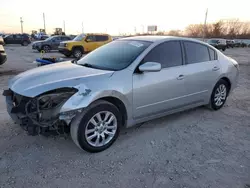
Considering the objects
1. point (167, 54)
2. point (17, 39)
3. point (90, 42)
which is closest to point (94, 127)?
point (167, 54)

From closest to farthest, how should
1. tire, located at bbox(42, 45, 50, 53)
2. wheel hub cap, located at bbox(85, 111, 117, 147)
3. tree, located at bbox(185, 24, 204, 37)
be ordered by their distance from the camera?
wheel hub cap, located at bbox(85, 111, 117, 147), tire, located at bbox(42, 45, 50, 53), tree, located at bbox(185, 24, 204, 37)

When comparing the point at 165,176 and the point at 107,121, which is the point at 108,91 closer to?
the point at 107,121

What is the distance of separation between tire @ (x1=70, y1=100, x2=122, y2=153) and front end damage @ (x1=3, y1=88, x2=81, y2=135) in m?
0.14

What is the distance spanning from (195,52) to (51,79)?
2.79 m

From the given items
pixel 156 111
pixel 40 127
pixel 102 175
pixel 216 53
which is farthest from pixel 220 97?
pixel 40 127

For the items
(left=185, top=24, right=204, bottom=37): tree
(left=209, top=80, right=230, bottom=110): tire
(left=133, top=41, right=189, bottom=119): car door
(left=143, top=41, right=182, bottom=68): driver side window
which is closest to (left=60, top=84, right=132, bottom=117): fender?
(left=133, top=41, right=189, bottom=119): car door

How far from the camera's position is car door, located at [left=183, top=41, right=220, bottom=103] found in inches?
167

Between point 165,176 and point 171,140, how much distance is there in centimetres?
99

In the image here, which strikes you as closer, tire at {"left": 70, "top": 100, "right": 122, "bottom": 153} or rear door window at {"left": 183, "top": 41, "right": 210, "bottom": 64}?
tire at {"left": 70, "top": 100, "right": 122, "bottom": 153}

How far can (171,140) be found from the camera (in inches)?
146

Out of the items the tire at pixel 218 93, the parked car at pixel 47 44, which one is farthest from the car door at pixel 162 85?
the parked car at pixel 47 44

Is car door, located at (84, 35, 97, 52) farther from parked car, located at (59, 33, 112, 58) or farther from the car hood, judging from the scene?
the car hood

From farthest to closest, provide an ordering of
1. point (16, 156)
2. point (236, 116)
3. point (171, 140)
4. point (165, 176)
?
point (236, 116)
point (171, 140)
point (16, 156)
point (165, 176)

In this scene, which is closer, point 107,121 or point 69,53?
point 107,121
